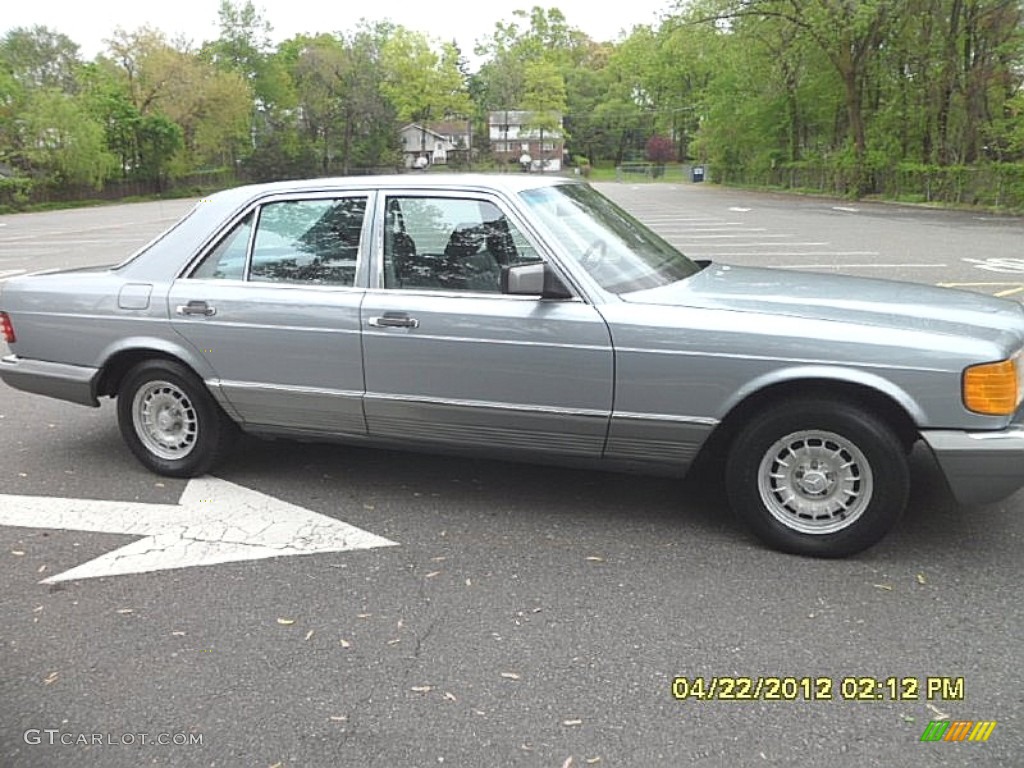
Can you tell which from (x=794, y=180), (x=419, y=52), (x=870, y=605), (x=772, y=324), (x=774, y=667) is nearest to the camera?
(x=774, y=667)

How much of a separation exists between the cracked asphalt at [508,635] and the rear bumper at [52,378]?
19.6 inches

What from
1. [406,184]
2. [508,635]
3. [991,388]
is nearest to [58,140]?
[406,184]

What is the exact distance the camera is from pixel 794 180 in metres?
42.8

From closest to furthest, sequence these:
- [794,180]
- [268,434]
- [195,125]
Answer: [268,434] → [794,180] → [195,125]

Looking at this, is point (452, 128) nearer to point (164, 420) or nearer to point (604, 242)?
point (164, 420)

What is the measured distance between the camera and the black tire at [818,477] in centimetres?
350

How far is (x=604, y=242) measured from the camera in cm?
426

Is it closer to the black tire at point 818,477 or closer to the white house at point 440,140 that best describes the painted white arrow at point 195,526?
the black tire at point 818,477

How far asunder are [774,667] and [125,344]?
3625 millimetres

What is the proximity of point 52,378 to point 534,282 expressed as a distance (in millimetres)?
2933

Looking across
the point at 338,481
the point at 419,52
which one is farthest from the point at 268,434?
the point at 419,52

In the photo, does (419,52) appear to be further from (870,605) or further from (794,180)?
(870,605)

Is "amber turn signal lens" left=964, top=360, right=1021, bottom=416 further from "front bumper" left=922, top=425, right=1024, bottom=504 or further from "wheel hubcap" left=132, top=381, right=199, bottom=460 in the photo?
"wheel hubcap" left=132, top=381, right=199, bottom=460

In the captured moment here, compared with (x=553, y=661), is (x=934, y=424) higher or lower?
higher
